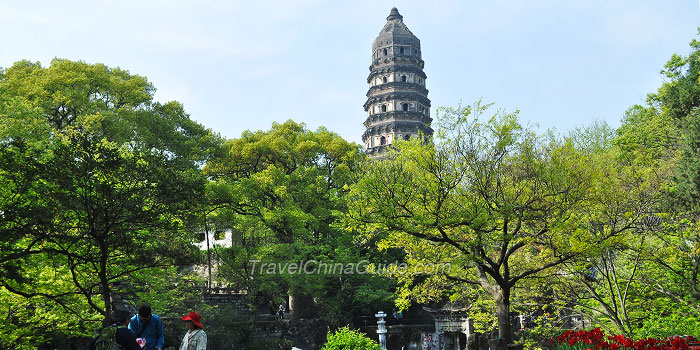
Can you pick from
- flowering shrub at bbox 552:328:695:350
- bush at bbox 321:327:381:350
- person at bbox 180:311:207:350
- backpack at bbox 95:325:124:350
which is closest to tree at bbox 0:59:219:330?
backpack at bbox 95:325:124:350

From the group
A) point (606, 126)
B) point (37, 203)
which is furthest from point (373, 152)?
point (37, 203)

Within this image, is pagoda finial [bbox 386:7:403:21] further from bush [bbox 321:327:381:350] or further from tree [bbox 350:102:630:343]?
bush [bbox 321:327:381:350]

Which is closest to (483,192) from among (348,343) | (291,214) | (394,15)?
(348,343)

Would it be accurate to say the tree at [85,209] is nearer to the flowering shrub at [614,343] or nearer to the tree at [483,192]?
the tree at [483,192]

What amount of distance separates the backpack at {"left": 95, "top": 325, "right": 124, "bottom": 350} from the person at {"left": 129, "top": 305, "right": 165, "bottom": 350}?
2.79 feet

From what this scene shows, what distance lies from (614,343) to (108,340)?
7.39 meters

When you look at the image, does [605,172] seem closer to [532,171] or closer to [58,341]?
[532,171]

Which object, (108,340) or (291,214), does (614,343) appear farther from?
(291,214)

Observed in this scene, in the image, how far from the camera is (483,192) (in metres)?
12.1

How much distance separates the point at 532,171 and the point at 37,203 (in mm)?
11185

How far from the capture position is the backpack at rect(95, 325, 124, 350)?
19.9 feet

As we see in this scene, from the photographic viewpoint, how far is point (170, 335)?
2305cm

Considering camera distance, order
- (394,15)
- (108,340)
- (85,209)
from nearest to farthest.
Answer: (108,340) → (85,209) → (394,15)

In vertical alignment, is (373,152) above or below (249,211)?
above
